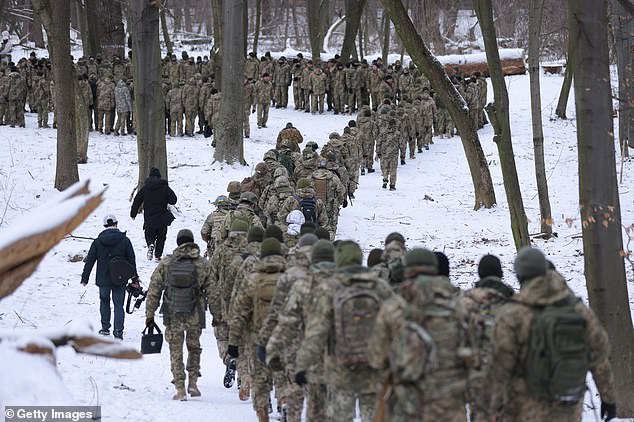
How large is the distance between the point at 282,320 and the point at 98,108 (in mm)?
20632

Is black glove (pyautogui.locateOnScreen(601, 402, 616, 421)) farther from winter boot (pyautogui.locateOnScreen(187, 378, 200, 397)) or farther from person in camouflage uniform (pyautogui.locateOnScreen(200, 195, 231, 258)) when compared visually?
person in camouflage uniform (pyautogui.locateOnScreen(200, 195, 231, 258))

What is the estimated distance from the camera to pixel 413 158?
2583 cm

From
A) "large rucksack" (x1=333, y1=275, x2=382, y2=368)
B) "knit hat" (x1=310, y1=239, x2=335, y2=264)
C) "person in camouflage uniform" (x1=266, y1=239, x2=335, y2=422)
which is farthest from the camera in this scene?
"knit hat" (x1=310, y1=239, x2=335, y2=264)

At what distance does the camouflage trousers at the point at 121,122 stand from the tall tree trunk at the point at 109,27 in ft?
21.1

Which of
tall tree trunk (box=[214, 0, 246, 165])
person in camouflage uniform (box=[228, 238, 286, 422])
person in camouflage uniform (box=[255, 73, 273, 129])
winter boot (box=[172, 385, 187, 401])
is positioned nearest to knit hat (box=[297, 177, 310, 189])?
winter boot (box=[172, 385, 187, 401])

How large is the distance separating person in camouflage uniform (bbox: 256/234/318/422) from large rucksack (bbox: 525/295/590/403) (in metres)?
2.36

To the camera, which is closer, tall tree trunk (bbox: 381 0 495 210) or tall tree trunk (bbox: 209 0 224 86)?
tall tree trunk (bbox: 381 0 495 210)

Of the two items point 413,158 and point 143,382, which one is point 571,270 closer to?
point 143,382

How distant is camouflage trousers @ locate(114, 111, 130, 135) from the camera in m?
26.6

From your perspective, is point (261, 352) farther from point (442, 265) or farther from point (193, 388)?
A: point (193, 388)

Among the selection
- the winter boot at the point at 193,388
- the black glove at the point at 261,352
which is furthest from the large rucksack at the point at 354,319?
the winter boot at the point at 193,388

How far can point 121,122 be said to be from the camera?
2673 cm

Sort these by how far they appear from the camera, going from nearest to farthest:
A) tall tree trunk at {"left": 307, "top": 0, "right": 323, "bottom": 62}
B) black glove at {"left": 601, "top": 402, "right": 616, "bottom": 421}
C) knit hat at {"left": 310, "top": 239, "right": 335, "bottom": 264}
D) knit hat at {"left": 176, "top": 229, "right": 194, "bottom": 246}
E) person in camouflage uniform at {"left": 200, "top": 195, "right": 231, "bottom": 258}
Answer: black glove at {"left": 601, "top": 402, "right": 616, "bottom": 421}
knit hat at {"left": 310, "top": 239, "right": 335, "bottom": 264}
knit hat at {"left": 176, "top": 229, "right": 194, "bottom": 246}
person in camouflage uniform at {"left": 200, "top": 195, "right": 231, "bottom": 258}
tall tree trunk at {"left": 307, "top": 0, "right": 323, "bottom": 62}

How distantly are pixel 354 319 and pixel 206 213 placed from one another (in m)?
12.3
